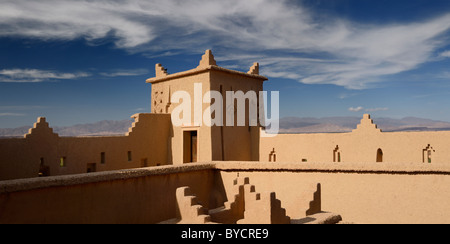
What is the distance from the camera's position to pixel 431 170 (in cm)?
877

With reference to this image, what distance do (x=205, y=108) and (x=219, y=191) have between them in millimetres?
5167

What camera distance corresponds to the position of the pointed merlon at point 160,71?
691 inches

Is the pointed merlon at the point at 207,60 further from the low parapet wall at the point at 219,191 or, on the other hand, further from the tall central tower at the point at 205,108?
the low parapet wall at the point at 219,191

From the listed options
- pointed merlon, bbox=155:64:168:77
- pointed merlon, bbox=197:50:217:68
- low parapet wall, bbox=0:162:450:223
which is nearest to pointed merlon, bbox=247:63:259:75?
pointed merlon, bbox=197:50:217:68

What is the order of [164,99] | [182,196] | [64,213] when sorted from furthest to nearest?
[164,99] → [182,196] → [64,213]

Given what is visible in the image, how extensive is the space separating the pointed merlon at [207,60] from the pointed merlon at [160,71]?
2518 millimetres

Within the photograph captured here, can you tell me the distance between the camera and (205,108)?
50.2ft

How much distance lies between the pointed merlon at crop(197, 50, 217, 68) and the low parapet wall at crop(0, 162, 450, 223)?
5719 millimetres

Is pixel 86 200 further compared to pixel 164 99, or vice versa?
pixel 164 99

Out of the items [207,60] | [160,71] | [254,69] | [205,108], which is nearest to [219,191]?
[205,108]

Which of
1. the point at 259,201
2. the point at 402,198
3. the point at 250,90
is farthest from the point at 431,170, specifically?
the point at 250,90
